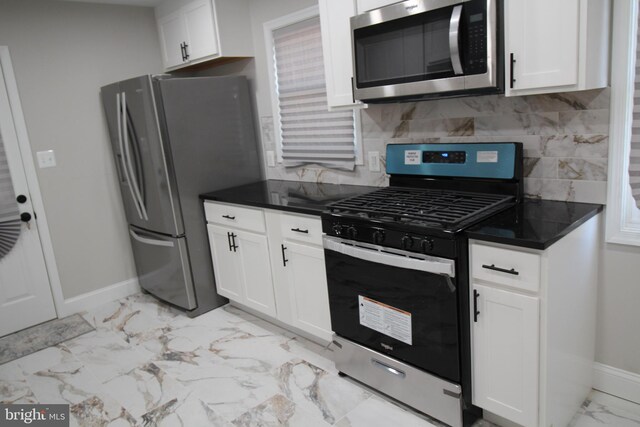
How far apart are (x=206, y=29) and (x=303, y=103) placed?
855 millimetres

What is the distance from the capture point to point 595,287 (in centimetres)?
202

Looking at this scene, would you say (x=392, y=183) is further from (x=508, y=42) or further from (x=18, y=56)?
(x=18, y=56)

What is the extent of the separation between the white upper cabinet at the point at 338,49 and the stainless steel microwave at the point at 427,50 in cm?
10

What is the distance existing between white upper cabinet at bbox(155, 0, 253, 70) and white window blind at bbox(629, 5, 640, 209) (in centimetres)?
241

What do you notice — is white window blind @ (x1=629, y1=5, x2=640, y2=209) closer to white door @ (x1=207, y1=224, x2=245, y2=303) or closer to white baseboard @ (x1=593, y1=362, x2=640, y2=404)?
white baseboard @ (x1=593, y1=362, x2=640, y2=404)

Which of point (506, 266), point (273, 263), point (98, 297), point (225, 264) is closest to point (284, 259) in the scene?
point (273, 263)

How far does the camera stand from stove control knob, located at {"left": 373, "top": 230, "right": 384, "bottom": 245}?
1.96 m

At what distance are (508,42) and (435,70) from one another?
313mm

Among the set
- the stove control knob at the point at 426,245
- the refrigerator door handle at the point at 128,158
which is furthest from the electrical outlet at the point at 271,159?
the stove control knob at the point at 426,245

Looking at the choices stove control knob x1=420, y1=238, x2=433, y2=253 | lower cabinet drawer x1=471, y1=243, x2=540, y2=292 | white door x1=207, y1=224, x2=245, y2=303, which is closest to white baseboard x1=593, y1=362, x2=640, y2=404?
lower cabinet drawer x1=471, y1=243, x2=540, y2=292

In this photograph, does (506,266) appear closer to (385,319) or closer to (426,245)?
(426,245)

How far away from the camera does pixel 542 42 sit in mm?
1714

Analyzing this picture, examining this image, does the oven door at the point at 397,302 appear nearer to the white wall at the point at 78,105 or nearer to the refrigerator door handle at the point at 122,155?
the refrigerator door handle at the point at 122,155

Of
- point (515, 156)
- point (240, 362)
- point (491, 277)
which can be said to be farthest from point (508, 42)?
point (240, 362)
